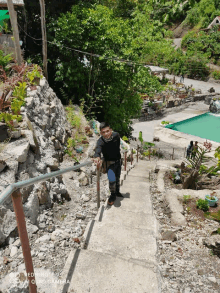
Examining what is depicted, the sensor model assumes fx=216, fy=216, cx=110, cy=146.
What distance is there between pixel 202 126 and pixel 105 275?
21.8 m

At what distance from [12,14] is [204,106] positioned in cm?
2398

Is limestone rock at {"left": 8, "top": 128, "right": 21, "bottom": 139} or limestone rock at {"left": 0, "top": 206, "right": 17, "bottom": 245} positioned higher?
limestone rock at {"left": 8, "top": 128, "right": 21, "bottom": 139}

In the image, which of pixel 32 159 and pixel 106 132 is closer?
pixel 106 132

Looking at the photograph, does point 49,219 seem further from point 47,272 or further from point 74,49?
point 74,49

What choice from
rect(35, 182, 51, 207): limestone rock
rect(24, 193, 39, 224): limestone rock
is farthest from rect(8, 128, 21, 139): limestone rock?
rect(24, 193, 39, 224): limestone rock

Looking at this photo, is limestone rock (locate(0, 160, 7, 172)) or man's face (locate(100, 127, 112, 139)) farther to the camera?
man's face (locate(100, 127, 112, 139))

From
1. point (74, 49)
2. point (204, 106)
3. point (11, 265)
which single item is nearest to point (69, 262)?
point (11, 265)

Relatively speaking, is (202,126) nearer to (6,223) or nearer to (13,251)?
(6,223)

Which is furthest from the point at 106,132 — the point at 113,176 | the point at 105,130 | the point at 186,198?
the point at 186,198

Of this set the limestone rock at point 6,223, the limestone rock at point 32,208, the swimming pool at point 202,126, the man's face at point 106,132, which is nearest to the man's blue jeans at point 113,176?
the man's face at point 106,132

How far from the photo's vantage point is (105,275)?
2.41 meters

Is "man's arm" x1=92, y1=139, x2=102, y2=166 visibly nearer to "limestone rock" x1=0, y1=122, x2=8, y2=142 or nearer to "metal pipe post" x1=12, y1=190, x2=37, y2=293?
Answer: "limestone rock" x1=0, y1=122, x2=8, y2=142

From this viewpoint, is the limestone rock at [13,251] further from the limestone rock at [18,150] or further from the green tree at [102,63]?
the green tree at [102,63]

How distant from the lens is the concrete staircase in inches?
90.7
